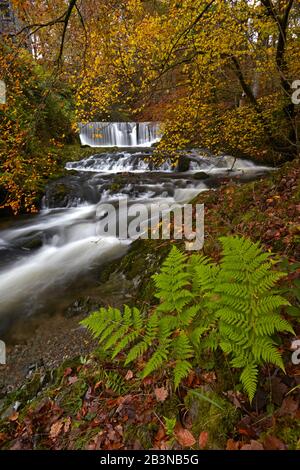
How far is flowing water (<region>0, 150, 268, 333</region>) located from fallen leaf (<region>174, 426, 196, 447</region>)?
409cm

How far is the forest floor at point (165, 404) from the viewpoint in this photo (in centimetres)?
187

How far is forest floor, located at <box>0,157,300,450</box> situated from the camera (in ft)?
6.13

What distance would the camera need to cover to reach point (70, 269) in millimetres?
7133

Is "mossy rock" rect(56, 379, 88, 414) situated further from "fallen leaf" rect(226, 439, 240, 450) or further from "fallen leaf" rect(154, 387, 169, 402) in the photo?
"fallen leaf" rect(226, 439, 240, 450)

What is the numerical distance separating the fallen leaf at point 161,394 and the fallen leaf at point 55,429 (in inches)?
38.2

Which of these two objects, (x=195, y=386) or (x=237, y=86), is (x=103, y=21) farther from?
(x=195, y=386)

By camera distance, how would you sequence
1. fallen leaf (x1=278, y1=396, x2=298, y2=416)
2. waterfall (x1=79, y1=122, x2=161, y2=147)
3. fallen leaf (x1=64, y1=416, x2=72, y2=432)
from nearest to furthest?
fallen leaf (x1=278, y1=396, x2=298, y2=416) < fallen leaf (x1=64, y1=416, x2=72, y2=432) < waterfall (x1=79, y1=122, x2=161, y2=147)

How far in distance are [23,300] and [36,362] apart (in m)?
2.22

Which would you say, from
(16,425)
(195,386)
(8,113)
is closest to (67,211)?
(8,113)

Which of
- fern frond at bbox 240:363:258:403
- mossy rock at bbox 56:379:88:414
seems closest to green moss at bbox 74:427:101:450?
mossy rock at bbox 56:379:88:414

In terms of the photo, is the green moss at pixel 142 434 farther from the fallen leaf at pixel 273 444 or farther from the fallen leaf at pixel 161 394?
the fallen leaf at pixel 273 444

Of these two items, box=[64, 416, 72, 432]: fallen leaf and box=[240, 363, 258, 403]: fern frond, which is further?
box=[64, 416, 72, 432]: fallen leaf

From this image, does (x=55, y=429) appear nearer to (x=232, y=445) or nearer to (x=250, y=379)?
(x=232, y=445)

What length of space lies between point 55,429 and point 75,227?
25.3ft
